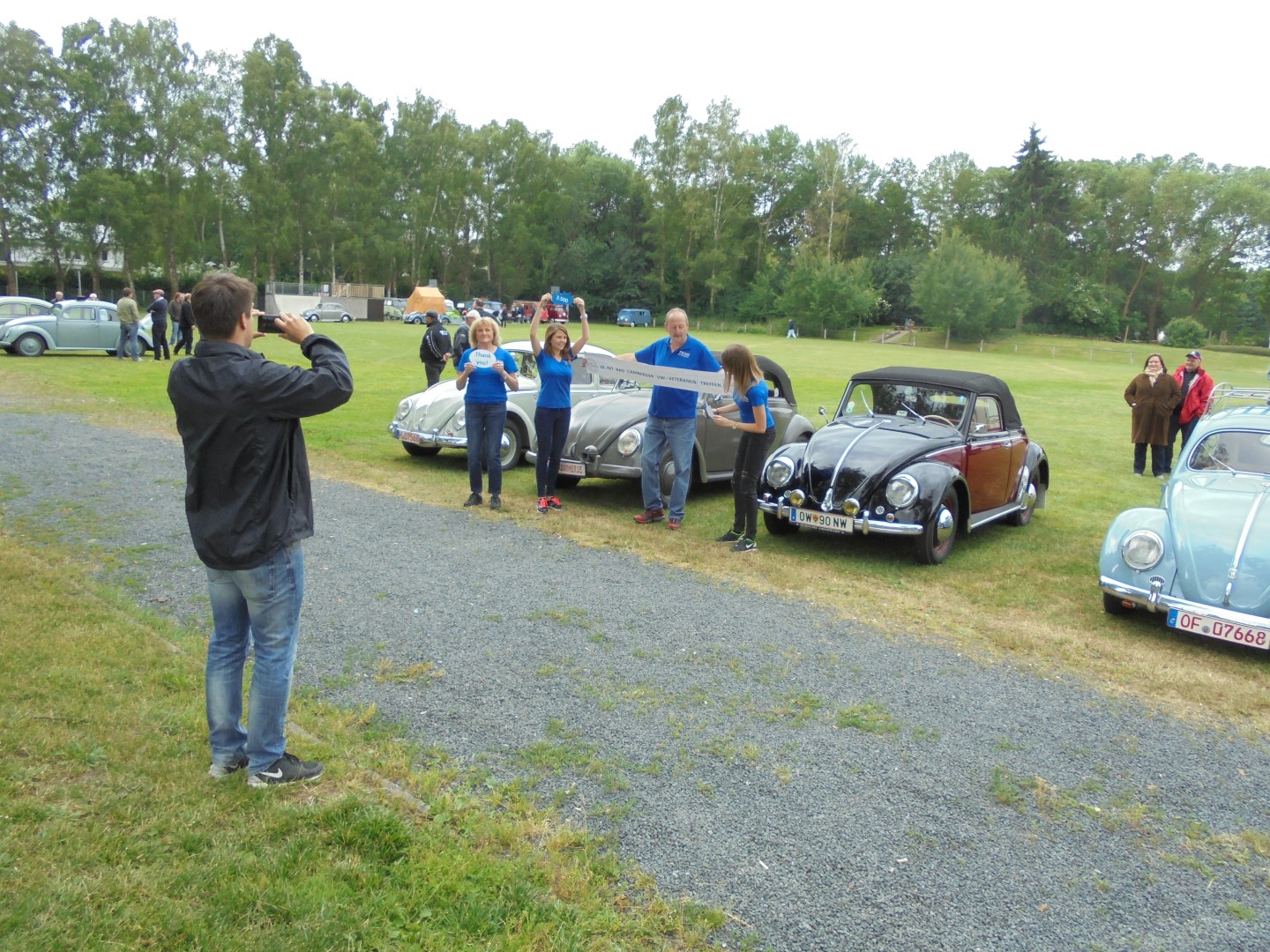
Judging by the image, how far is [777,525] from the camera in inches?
328

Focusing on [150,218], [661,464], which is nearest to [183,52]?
[150,218]

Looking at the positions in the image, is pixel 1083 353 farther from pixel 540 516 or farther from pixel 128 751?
pixel 128 751

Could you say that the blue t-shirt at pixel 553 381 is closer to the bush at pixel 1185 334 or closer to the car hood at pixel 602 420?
the car hood at pixel 602 420

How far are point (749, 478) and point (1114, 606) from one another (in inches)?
121

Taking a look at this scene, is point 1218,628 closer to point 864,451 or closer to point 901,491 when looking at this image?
point 901,491

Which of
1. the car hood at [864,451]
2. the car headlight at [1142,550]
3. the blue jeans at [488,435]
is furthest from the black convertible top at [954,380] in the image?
the blue jeans at [488,435]

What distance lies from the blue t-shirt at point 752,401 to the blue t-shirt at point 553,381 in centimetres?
179

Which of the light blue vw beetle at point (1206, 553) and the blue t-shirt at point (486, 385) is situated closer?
the light blue vw beetle at point (1206, 553)

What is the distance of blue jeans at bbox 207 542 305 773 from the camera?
3.19 m

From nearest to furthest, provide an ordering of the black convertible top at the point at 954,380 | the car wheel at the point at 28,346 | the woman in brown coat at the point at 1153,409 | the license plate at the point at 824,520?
the license plate at the point at 824,520 < the black convertible top at the point at 954,380 < the woman in brown coat at the point at 1153,409 < the car wheel at the point at 28,346

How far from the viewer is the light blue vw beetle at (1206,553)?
550 cm

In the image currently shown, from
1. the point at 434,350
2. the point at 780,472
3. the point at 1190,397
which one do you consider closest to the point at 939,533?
the point at 780,472

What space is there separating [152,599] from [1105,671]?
602 centimetres

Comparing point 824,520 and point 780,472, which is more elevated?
point 780,472
